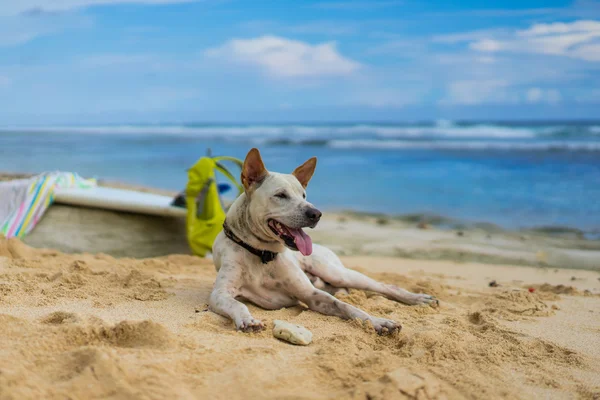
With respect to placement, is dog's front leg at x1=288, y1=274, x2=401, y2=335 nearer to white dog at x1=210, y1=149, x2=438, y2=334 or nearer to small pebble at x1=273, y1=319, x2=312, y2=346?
white dog at x1=210, y1=149, x2=438, y2=334

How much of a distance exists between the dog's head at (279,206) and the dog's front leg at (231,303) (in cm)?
42

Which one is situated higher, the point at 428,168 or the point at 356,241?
the point at 428,168

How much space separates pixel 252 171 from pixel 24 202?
4.22 metres

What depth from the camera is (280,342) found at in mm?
3523

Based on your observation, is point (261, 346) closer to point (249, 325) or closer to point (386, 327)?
point (249, 325)

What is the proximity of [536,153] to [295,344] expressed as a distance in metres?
22.3

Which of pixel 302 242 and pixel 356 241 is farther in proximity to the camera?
pixel 356 241

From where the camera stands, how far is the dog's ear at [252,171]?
435cm

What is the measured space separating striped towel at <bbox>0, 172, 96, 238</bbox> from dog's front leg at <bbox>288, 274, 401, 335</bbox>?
13.6ft

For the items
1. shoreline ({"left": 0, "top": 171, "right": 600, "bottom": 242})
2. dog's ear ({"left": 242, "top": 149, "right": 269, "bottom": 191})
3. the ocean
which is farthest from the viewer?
the ocean

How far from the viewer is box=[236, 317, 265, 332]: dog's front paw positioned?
371 centimetres

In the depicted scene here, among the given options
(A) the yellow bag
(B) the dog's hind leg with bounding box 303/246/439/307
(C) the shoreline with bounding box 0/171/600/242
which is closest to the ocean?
(C) the shoreline with bounding box 0/171/600/242

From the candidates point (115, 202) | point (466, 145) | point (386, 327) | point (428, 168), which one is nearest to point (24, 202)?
point (115, 202)

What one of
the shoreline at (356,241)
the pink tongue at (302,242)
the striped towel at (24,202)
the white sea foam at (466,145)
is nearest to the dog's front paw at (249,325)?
the pink tongue at (302,242)
